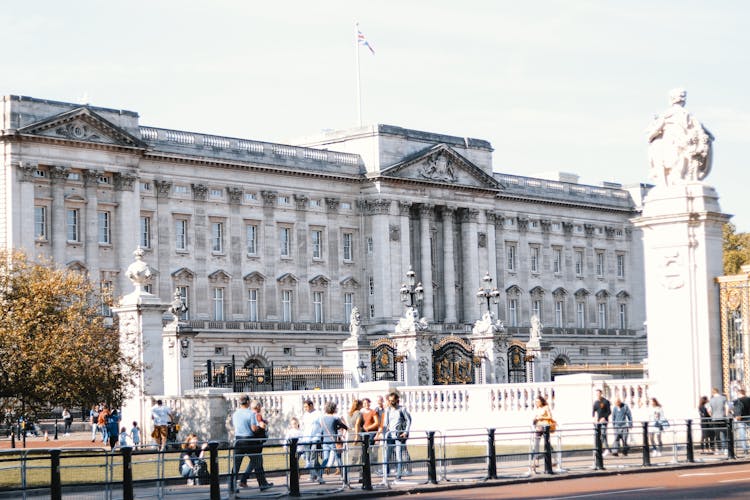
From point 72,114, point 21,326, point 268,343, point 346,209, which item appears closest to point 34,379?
point 21,326

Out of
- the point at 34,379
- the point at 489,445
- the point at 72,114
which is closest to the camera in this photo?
the point at 489,445

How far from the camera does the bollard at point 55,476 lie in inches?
973

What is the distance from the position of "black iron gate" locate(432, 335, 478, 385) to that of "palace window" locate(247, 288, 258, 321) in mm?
32856

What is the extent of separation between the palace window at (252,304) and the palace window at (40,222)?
16.4m

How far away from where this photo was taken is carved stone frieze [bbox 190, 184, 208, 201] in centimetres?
9369

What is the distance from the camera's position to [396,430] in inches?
1271

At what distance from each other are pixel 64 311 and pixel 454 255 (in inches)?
2544

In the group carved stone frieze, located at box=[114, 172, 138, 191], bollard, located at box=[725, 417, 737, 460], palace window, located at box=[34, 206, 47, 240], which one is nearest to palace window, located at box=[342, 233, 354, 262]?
carved stone frieze, located at box=[114, 172, 138, 191]

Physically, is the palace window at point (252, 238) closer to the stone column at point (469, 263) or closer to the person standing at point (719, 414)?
the stone column at point (469, 263)

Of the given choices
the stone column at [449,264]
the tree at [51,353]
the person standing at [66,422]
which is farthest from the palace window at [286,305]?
the tree at [51,353]

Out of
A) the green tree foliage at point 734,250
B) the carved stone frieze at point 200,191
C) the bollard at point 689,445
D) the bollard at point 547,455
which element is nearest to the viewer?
the bollard at point 547,455

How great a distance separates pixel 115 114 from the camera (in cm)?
8656

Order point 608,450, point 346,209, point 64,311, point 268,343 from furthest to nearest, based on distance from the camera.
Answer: point 346,209
point 268,343
point 64,311
point 608,450

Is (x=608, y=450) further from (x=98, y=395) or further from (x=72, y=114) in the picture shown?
(x=72, y=114)
